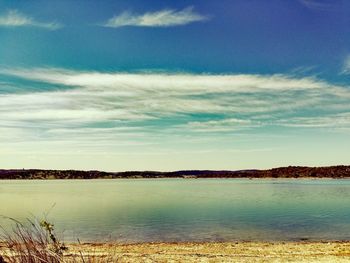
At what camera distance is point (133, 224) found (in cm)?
4103

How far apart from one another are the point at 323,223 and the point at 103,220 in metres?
20.7

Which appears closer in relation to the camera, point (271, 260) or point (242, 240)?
point (271, 260)

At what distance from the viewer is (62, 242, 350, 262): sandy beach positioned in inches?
811

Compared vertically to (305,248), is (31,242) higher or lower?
higher

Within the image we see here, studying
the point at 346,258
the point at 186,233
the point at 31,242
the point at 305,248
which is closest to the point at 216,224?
the point at 186,233

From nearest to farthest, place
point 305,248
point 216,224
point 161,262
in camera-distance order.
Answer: point 161,262 < point 305,248 < point 216,224

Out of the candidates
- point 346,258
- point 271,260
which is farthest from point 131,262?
point 346,258

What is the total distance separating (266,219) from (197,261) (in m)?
26.2

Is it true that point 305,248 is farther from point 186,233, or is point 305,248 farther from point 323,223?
point 323,223

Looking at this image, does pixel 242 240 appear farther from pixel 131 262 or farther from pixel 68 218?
pixel 68 218

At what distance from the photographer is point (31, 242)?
4984 mm

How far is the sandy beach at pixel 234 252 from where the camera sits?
67.6ft

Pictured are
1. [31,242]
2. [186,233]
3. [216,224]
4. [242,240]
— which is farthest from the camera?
[216,224]

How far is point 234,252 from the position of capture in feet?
76.2
